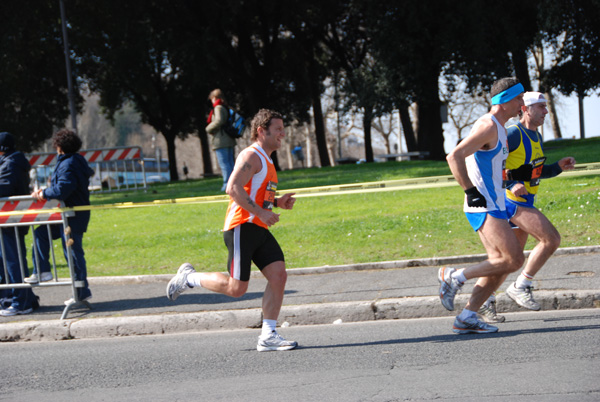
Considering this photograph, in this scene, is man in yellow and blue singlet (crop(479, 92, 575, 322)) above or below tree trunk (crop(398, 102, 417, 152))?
below

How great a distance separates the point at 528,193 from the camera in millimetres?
6207

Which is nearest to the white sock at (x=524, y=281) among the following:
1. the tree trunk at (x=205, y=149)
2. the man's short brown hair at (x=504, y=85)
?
the man's short brown hair at (x=504, y=85)

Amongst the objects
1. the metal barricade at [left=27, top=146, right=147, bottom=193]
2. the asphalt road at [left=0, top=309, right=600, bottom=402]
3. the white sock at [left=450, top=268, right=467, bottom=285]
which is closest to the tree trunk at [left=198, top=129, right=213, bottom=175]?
the metal barricade at [left=27, top=146, right=147, bottom=193]

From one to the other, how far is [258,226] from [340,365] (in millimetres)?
1285

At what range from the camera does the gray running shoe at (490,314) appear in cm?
635

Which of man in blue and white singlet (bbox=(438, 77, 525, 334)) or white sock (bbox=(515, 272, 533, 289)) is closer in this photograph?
man in blue and white singlet (bbox=(438, 77, 525, 334))

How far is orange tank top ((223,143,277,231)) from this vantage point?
5711 mm

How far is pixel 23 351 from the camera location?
259 inches

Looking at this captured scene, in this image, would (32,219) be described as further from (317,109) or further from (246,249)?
(317,109)

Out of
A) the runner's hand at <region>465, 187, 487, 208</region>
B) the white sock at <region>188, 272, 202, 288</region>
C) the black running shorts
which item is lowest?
the white sock at <region>188, 272, 202, 288</region>

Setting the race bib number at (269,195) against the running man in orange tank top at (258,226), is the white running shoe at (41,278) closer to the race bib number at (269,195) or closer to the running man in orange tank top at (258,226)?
the running man in orange tank top at (258,226)

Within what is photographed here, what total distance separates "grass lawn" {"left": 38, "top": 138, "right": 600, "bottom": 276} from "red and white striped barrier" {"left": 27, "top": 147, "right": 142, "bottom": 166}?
6.55 metres

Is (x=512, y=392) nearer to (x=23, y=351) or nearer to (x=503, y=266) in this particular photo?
(x=503, y=266)

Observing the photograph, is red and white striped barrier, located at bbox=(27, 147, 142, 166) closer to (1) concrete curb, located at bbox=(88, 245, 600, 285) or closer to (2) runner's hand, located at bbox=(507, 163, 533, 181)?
(1) concrete curb, located at bbox=(88, 245, 600, 285)
